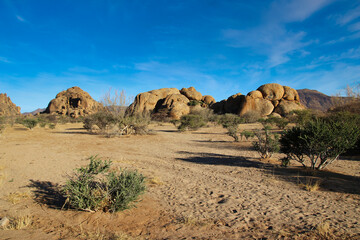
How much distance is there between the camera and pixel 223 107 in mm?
51438

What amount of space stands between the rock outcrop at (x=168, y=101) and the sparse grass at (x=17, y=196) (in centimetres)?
3750

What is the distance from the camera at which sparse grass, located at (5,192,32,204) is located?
4.75 metres

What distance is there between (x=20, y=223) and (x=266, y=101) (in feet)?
153

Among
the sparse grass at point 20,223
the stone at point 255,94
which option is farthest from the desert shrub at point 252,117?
the sparse grass at point 20,223

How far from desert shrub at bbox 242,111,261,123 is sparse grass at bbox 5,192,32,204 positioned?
37.4m

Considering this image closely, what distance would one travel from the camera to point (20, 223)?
3.60 metres

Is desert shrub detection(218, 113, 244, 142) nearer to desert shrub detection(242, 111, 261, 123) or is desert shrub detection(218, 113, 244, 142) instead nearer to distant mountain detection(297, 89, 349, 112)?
desert shrub detection(242, 111, 261, 123)

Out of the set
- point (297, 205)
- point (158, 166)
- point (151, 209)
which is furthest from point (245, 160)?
point (151, 209)

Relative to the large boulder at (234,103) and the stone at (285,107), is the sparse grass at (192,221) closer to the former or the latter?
the stone at (285,107)

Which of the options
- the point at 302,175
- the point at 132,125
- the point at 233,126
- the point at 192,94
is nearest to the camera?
the point at 302,175

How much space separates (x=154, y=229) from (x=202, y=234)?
896 mm

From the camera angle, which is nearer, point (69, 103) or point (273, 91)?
point (273, 91)

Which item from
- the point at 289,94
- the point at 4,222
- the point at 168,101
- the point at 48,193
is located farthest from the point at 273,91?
the point at 4,222

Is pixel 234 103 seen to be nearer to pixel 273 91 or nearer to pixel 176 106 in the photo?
pixel 273 91
